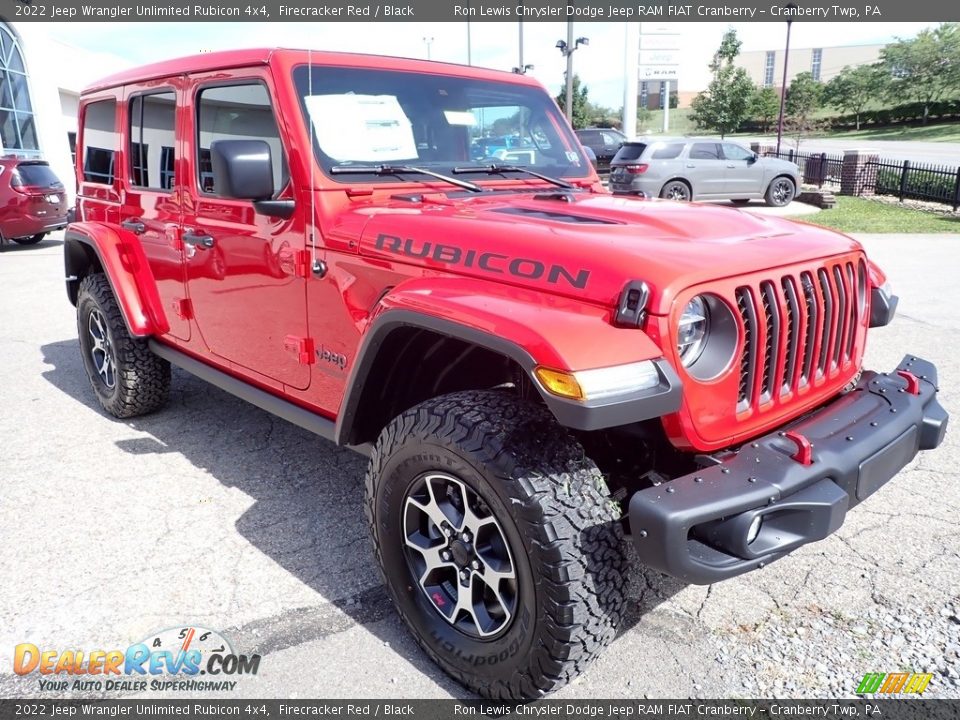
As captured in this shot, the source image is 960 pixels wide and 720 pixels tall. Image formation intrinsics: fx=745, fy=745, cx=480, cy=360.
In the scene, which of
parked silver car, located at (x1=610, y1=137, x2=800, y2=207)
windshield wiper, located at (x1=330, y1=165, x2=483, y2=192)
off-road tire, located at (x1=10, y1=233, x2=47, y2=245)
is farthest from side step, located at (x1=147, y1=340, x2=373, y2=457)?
parked silver car, located at (x1=610, y1=137, x2=800, y2=207)

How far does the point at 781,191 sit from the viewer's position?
1711 centimetres

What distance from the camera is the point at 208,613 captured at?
279 cm

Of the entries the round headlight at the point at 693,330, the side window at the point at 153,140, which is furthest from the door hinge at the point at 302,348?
the round headlight at the point at 693,330

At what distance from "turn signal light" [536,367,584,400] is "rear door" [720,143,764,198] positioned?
1585cm

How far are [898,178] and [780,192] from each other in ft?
10.1

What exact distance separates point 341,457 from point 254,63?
6.73 ft

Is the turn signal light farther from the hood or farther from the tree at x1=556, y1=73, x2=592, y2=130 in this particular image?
the tree at x1=556, y1=73, x2=592, y2=130

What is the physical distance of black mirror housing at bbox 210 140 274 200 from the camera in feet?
8.98

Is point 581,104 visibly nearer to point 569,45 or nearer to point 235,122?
point 569,45

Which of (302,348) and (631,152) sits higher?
(631,152)

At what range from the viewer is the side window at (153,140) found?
12.3ft

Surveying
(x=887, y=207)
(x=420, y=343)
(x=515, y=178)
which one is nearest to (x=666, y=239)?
(x=420, y=343)

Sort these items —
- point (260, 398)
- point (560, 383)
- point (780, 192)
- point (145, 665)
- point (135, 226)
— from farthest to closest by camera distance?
1. point (780, 192)
2. point (135, 226)
3. point (260, 398)
4. point (145, 665)
5. point (560, 383)

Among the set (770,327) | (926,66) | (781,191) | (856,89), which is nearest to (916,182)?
(781,191)
